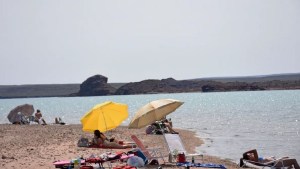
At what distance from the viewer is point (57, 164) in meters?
12.4

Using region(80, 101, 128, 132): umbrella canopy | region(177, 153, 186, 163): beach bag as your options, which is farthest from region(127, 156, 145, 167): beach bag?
region(80, 101, 128, 132): umbrella canopy

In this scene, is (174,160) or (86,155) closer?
(174,160)

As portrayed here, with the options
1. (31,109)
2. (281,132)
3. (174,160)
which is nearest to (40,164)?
(174,160)

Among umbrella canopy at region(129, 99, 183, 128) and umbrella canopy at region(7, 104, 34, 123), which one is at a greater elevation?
umbrella canopy at region(129, 99, 183, 128)

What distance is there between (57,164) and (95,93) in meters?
186

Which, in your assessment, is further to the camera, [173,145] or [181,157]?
[173,145]

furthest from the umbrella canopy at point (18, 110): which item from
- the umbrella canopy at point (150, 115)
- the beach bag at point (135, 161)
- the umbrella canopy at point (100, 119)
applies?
the beach bag at point (135, 161)

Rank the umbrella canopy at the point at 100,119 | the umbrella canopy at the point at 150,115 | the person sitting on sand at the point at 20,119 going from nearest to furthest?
1. the umbrella canopy at the point at 150,115
2. the umbrella canopy at the point at 100,119
3. the person sitting on sand at the point at 20,119

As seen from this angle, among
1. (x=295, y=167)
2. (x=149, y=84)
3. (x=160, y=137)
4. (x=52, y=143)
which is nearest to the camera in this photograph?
(x=295, y=167)

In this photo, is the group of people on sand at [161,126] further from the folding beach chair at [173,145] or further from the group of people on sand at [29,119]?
the group of people on sand at [29,119]

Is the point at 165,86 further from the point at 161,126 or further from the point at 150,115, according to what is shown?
the point at 150,115

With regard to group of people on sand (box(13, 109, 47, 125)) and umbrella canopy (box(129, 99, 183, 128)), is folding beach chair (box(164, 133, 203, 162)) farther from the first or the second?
group of people on sand (box(13, 109, 47, 125))

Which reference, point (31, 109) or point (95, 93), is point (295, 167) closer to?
point (31, 109)

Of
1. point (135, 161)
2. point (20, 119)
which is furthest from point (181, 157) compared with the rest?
point (20, 119)
